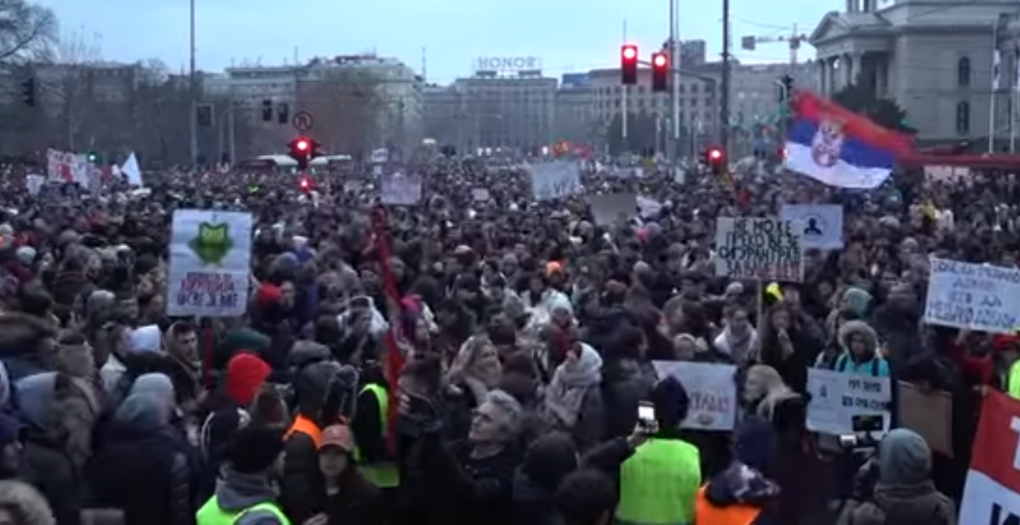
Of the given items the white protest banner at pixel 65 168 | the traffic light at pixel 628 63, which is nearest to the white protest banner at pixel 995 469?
the traffic light at pixel 628 63

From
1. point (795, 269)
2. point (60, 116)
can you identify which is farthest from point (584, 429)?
point (60, 116)

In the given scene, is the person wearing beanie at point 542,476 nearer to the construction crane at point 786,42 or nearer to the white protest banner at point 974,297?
the white protest banner at point 974,297

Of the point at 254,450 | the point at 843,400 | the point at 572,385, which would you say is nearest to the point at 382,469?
the point at 254,450

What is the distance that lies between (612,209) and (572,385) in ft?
49.9

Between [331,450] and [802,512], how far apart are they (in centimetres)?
254

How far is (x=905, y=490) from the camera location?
6895 millimetres

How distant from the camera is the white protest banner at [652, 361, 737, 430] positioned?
8.63 metres

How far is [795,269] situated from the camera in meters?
13.7

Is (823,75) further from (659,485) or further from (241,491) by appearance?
(241,491)

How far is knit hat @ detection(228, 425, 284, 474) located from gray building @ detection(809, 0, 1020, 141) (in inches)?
3826

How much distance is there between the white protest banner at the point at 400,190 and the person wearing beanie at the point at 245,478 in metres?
20.2

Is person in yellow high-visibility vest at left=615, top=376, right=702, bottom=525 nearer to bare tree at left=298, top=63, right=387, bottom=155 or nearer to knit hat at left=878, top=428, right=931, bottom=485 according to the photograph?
knit hat at left=878, top=428, right=931, bottom=485

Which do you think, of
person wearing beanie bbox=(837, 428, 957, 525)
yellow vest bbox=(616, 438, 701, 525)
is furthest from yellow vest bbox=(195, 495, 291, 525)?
person wearing beanie bbox=(837, 428, 957, 525)

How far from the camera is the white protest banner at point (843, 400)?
9.30 metres
